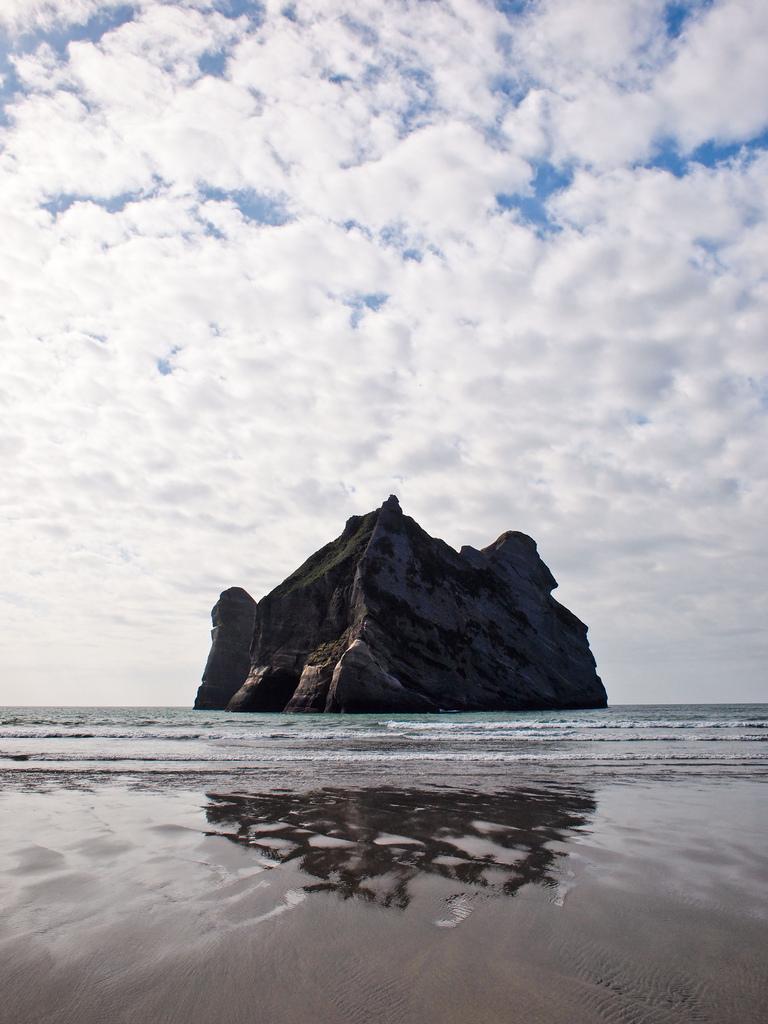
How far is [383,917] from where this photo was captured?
416 centimetres

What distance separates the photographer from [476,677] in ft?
276

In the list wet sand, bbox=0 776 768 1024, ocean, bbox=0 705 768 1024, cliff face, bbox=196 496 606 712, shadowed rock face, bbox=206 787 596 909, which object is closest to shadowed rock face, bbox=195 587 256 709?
cliff face, bbox=196 496 606 712

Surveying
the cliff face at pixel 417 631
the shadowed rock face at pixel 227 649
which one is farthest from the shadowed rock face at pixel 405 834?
the shadowed rock face at pixel 227 649

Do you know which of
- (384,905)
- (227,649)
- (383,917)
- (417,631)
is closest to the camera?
(383,917)

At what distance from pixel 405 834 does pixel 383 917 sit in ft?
9.67

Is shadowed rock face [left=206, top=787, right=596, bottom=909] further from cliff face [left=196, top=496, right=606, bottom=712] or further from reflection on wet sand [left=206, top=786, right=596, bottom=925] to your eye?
cliff face [left=196, top=496, right=606, bottom=712]

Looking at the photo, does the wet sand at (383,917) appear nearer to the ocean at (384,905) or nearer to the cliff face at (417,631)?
the ocean at (384,905)

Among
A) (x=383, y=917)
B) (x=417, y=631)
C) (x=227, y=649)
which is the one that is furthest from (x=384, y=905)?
(x=227, y=649)

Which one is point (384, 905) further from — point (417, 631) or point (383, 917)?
point (417, 631)

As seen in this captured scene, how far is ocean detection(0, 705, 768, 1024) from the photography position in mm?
2980

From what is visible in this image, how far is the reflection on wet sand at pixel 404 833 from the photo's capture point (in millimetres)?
5215

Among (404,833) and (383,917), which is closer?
(383,917)

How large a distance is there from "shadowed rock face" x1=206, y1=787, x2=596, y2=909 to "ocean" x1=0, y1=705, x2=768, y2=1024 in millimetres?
39

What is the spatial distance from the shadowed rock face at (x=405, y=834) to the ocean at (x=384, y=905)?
0.04 metres
